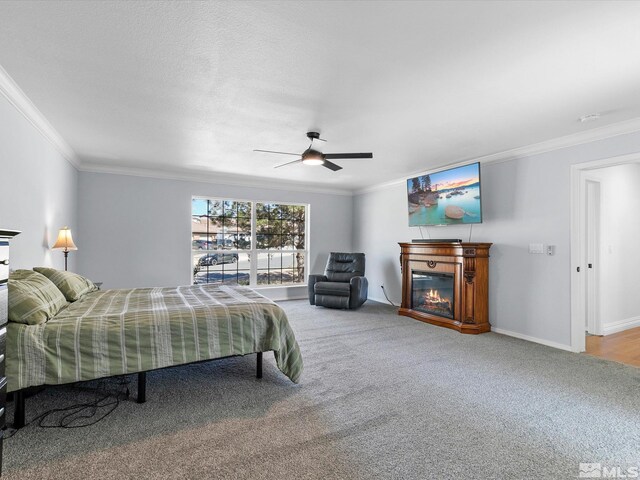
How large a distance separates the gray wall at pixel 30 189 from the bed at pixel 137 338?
83 centimetres

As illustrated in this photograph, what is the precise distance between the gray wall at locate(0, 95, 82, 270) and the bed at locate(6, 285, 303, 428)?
2.71 ft

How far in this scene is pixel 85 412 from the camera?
2260 millimetres

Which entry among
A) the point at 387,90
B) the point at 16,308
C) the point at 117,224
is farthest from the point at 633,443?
the point at 117,224

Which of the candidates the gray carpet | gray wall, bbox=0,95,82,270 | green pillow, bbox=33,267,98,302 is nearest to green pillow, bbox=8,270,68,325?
green pillow, bbox=33,267,98,302

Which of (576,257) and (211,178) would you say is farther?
(211,178)

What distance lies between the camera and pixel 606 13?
5.72 feet

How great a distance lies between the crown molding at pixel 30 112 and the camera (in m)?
2.52

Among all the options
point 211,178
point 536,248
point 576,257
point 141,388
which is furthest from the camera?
point 211,178

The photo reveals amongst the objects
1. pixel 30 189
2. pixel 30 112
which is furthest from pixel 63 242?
pixel 30 112

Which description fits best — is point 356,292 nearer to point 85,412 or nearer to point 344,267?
Answer: point 344,267

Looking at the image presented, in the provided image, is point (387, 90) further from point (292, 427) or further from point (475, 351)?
point (475, 351)

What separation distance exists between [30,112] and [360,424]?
151 inches

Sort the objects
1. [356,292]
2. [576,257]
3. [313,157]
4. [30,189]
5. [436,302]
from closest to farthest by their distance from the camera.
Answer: [30,189] < [313,157] < [576,257] < [436,302] < [356,292]

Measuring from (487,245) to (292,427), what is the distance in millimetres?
3512
